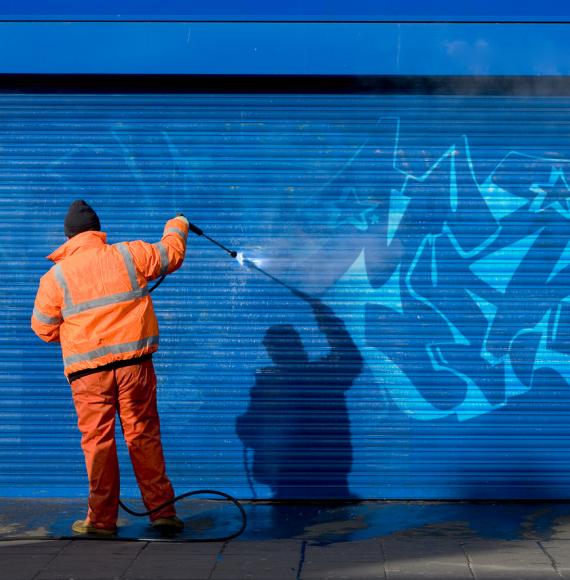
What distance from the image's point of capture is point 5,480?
24.5 ft

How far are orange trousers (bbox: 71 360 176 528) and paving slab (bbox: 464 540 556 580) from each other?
1871 millimetres

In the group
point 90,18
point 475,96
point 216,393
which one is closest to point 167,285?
point 216,393

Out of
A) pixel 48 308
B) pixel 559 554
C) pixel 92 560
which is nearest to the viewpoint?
pixel 92 560

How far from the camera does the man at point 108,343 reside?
6.09m

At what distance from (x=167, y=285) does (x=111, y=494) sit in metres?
1.77

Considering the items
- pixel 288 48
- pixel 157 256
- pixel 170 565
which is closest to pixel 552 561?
pixel 170 565

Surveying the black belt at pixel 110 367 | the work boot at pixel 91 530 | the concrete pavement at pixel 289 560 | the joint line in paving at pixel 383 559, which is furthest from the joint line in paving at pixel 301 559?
the black belt at pixel 110 367

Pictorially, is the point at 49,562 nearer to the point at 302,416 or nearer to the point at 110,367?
the point at 110,367

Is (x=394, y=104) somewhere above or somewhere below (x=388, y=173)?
above

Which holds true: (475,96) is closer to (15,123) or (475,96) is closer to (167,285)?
(167,285)

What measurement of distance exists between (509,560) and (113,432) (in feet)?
7.72

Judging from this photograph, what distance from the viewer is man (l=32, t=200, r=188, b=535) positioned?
609 cm

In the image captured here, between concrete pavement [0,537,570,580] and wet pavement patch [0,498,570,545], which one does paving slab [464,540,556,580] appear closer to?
concrete pavement [0,537,570,580]

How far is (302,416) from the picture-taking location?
7363mm
